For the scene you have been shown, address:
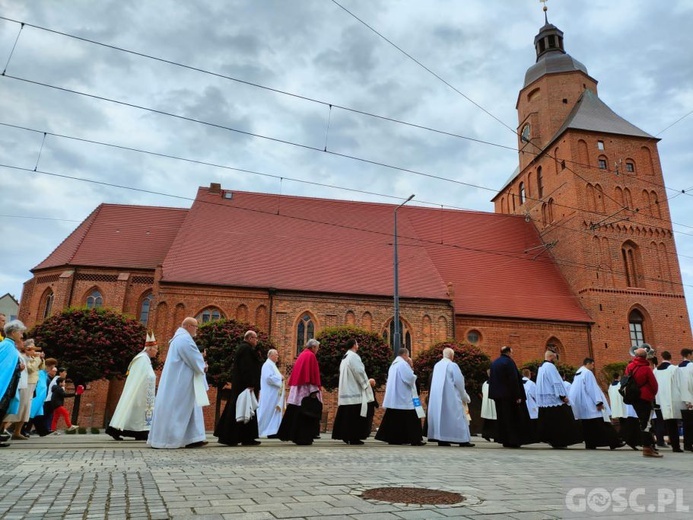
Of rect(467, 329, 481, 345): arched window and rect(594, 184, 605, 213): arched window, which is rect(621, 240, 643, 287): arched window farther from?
rect(467, 329, 481, 345): arched window

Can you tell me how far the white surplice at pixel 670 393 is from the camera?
1029cm

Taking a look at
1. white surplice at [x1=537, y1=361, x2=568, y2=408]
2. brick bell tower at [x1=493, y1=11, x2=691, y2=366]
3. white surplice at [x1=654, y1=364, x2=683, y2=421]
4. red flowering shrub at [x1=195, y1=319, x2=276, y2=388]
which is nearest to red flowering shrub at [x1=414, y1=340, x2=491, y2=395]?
red flowering shrub at [x1=195, y1=319, x2=276, y2=388]

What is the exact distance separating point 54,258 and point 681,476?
28454mm

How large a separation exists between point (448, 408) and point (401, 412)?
973 millimetres

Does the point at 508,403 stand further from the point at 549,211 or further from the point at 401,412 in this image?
the point at 549,211

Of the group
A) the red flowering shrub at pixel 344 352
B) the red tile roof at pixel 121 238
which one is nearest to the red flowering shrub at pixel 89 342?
the red flowering shrub at pixel 344 352

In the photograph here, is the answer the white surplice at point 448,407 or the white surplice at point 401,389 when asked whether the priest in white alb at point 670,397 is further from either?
the white surplice at point 401,389

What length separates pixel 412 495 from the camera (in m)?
3.70

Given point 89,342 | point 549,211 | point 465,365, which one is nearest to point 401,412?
point 465,365

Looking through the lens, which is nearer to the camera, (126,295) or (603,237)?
(126,295)

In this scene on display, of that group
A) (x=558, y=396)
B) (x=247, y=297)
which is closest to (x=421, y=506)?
(x=558, y=396)

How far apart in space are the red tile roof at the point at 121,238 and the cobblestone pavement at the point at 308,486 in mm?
21463

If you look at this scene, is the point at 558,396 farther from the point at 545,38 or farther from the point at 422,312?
the point at 545,38

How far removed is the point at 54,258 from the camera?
26.5m
